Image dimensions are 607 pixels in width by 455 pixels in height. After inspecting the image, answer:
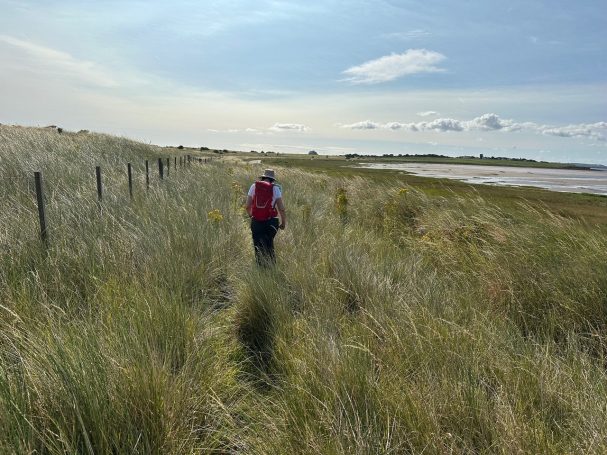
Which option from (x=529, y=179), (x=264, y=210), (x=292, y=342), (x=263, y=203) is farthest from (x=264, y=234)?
(x=529, y=179)

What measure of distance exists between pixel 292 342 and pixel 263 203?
3393mm

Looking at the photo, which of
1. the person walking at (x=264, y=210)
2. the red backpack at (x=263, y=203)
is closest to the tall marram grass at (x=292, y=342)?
the person walking at (x=264, y=210)

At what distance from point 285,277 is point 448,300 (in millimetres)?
1970

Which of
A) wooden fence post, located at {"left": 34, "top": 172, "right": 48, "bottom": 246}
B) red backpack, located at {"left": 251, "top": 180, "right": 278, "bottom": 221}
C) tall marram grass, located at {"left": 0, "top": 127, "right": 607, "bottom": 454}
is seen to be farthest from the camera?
red backpack, located at {"left": 251, "top": 180, "right": 278, "bottom": 221}

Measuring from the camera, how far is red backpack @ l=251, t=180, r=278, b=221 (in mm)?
6445

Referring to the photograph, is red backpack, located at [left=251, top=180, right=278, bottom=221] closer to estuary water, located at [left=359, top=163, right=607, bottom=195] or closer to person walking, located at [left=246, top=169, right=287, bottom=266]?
person walking, located at [left=246, top=169, right=287, bottom=266]

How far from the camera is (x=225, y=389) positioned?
115 inches

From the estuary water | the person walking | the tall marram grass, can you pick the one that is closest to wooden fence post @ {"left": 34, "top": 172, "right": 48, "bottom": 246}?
the tall marram grass

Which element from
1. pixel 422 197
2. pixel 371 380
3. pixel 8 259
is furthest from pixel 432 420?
pixel 422 197

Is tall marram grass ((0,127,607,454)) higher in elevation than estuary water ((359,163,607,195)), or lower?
lower

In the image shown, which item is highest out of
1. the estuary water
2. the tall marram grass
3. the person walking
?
the estuary water

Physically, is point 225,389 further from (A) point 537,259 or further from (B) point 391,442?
(A) point 537,259

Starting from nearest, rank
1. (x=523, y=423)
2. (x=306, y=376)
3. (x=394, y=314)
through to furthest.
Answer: (x=523, y=423)
(x=306, y=376)
(x=394, y=314)

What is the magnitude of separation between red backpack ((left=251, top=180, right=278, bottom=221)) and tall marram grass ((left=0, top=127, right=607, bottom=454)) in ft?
2.43
